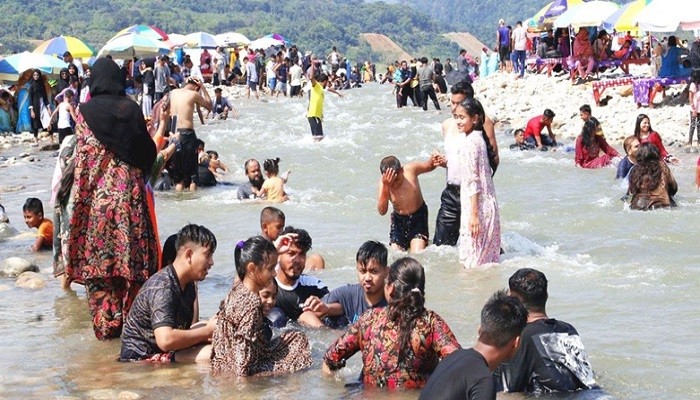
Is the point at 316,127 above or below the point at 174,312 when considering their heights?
below

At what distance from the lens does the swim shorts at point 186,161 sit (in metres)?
13.8

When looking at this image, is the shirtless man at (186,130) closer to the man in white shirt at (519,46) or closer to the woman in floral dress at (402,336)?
the woman in floral dress at (402,336)

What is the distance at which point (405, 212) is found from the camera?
356 inches

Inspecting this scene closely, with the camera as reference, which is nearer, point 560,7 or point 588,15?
point 588,15

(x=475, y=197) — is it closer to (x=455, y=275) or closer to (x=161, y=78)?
(x=455, y=275)

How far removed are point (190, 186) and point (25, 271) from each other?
18.0ft

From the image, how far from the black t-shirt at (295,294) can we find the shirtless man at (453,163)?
1805mm

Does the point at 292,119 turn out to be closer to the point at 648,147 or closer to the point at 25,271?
the point at 648,147

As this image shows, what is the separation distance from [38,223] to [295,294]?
4.05m

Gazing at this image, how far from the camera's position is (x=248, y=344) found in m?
5.86

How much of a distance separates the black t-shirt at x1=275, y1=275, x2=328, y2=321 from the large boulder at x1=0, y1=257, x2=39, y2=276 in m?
2.93

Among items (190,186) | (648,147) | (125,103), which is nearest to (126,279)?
(125,103)

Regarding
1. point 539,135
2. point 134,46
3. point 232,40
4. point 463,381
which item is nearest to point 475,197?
point 463,381

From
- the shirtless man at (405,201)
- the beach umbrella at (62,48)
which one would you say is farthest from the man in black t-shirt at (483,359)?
the beach umbrella at (62,48)
